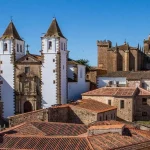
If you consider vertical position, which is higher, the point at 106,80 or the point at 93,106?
the point at 106,80

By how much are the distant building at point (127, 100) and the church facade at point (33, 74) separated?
442 cm

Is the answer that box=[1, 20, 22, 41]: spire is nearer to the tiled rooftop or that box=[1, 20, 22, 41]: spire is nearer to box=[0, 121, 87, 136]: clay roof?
box=[0, 121, 87, 136]: clay roof

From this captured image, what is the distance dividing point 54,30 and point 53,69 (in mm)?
5142

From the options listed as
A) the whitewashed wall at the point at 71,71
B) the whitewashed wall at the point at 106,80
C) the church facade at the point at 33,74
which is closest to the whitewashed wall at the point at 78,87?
the church facade at the point at 33,74

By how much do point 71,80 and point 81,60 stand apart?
15739 mm

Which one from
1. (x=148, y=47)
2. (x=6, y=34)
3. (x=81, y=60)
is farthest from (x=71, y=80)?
(x=148, y=47)

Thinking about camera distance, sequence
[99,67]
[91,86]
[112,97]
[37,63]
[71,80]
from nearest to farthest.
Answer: [112,97] → [37,63] → [71,80] → [91,86] → [99,67]

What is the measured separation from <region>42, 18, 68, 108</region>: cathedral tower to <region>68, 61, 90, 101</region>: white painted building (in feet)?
6.83

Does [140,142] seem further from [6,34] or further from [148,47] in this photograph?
[148,47]

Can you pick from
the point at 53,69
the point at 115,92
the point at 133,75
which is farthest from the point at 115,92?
the point at 53,69

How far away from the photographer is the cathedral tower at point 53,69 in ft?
137

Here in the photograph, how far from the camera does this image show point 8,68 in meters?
43.9

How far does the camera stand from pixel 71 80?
45.7 metres

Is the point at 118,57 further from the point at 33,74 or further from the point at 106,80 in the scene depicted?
the point at 33,74
